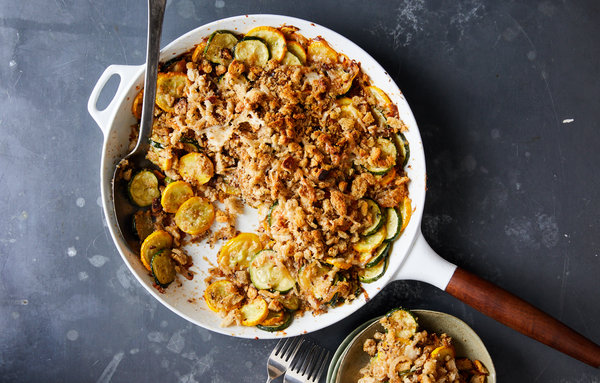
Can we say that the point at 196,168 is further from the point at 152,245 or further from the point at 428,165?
the point at 428,165

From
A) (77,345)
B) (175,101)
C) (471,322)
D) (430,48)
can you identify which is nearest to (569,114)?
(430,48)

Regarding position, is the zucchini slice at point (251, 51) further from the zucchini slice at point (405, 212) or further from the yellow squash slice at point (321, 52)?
the zucchini slice at point (405, 212)

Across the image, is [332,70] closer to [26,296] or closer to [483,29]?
[483,29]

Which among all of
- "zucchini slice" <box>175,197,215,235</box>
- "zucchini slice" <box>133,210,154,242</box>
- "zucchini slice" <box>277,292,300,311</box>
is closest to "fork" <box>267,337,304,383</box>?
"zucchini slice" <box>277,292,300,311</box>

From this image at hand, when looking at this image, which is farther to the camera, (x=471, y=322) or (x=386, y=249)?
(x=471, y=322)

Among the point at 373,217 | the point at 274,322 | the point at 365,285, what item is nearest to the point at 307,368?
the point at 274,322
